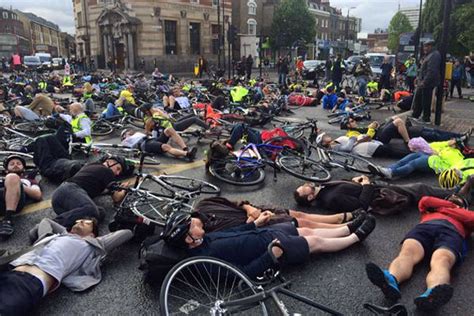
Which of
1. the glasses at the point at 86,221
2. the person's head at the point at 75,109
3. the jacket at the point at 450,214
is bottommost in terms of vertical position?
the glasses at the point at 86,221

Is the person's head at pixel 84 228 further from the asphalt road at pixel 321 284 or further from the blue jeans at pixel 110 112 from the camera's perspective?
the blue jeans at pixel 110 112

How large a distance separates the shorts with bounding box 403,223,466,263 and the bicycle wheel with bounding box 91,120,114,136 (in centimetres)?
827

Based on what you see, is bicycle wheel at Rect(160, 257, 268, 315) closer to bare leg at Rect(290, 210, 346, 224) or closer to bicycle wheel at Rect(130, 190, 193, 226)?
bicycle wheel at Rect(130, 190, 193, 226)

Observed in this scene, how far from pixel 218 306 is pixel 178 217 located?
928mm

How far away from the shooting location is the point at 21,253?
3.14 meters

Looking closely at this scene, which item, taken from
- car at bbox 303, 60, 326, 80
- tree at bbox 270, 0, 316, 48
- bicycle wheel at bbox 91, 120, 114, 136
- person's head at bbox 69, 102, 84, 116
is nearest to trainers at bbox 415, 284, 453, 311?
person's head at bbox 69, 102, 84, 116

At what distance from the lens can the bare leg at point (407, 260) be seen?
342 centimetres

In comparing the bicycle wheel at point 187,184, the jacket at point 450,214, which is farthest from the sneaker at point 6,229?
the jacket at point 450,214

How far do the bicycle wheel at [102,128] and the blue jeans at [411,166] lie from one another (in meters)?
7.13

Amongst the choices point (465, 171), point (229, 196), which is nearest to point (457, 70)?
point (465, 171)

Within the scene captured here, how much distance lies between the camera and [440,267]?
131 inches

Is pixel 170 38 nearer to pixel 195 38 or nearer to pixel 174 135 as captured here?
pixel 195 38

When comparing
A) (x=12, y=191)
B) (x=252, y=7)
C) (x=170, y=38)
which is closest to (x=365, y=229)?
(x=12, y=191)

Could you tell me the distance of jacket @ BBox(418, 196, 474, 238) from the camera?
3809 millimetres
